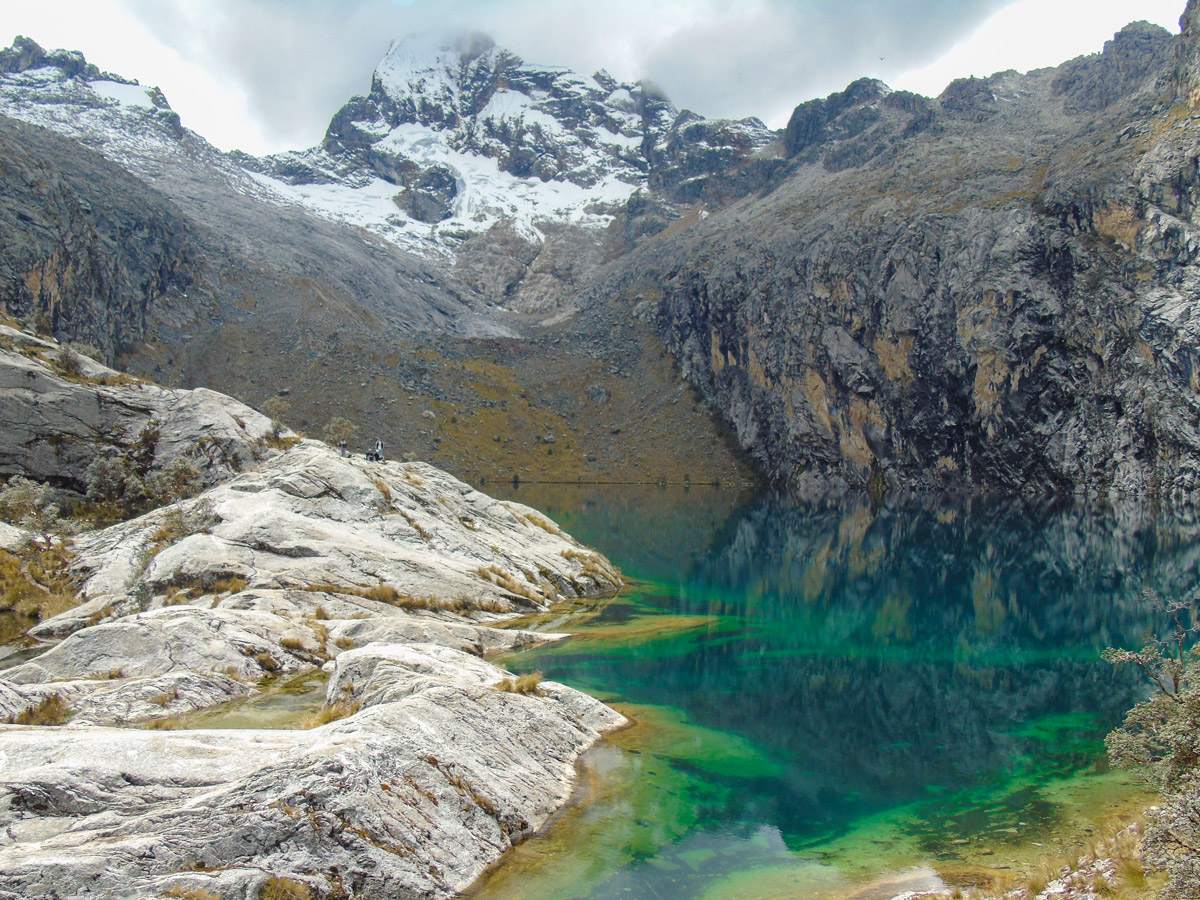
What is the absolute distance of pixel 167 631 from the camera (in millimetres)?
21766

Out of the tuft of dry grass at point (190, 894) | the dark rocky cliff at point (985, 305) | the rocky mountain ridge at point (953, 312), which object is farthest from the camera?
the rocky mountain ridge at point (953, 312)

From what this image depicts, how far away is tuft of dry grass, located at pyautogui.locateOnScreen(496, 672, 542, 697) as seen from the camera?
19348 mm

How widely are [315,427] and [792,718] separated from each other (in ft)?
390

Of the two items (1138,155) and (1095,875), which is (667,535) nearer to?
(1095,875)

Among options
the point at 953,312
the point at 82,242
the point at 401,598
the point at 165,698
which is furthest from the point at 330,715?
the point at 82,242

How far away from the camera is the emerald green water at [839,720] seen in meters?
14.0

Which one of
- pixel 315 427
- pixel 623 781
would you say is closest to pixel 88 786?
pixel 623 781

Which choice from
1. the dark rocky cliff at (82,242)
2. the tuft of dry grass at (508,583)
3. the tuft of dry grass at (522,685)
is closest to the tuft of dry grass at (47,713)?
the tuft of dry grass at (522,685)

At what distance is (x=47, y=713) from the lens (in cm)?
1573

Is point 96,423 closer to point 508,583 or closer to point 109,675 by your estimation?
point 508,583

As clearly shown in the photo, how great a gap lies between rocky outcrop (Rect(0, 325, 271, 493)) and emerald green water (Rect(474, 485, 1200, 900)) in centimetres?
2443

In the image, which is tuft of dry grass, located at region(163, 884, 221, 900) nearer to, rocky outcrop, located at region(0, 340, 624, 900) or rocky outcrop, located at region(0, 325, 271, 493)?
rocky outcrop, located at region(0, 340, 624, 900)

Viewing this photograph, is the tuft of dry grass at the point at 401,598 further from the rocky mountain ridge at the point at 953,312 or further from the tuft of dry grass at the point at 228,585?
the rocky mountain ridge at the point at 953,312

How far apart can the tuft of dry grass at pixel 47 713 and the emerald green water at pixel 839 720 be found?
10648mm
